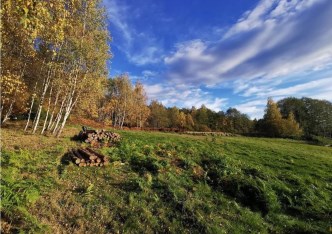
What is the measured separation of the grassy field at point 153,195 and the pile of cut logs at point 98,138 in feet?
8.16

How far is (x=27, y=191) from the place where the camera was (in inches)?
422

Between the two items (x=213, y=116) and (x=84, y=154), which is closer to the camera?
(x=84, y=154)

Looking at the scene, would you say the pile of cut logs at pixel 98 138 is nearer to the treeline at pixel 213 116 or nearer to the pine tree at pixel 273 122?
the treeline at pixel 213 116

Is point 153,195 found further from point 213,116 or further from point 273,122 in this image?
point 213,116

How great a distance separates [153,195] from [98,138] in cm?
1155

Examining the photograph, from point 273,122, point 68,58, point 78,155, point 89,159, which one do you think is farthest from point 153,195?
point 273,122

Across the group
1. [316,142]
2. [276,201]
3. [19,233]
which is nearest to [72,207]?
[19,233]

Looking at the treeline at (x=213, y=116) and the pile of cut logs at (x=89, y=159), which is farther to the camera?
the treeline at (x=213, y=116)

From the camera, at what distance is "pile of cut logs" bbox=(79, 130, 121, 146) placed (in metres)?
22.4

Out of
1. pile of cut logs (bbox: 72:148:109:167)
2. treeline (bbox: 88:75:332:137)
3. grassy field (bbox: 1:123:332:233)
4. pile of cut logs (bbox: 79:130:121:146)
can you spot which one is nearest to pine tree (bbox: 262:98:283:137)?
treeline (bbox: 88:75:332:137)

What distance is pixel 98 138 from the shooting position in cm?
2342

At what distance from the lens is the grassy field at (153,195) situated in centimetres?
1066

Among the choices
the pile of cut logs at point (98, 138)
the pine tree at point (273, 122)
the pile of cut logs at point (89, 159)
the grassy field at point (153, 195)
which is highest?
the pine tree at point (273, 122)

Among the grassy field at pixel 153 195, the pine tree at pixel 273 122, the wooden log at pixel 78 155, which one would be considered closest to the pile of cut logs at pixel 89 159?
the wooden log at pixel 78 155
